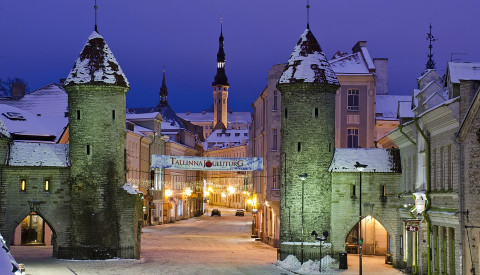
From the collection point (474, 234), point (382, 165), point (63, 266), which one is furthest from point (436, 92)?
point (63, 266)

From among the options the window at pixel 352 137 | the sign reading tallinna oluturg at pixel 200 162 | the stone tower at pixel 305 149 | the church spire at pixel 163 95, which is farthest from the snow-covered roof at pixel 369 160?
the church spire at pixel 163 95

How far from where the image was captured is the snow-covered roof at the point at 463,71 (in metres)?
30.1

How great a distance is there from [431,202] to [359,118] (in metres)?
25.3

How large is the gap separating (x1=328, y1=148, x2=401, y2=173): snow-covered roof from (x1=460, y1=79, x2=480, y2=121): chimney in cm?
1426

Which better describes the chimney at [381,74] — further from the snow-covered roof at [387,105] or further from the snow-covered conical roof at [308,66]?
the snow-covered conical roof at [308,66]

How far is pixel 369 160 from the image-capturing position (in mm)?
44125

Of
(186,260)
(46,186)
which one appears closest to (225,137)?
(46,186)

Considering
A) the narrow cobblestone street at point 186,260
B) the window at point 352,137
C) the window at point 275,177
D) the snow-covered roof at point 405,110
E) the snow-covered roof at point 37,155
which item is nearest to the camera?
the narrow cobblestone street at point 186,260

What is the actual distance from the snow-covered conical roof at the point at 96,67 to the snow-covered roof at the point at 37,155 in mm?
3687

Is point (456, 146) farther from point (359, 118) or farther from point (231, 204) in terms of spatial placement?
point (231, 204)

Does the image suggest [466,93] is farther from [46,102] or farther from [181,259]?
[46,102]

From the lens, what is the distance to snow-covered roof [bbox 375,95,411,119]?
62.1 m

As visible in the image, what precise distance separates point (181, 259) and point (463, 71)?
68.3 ft

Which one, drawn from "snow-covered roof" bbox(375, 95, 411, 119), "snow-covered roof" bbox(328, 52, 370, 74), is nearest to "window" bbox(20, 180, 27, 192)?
"snow-covered roof" bbox(328, 52, 370, 74)
